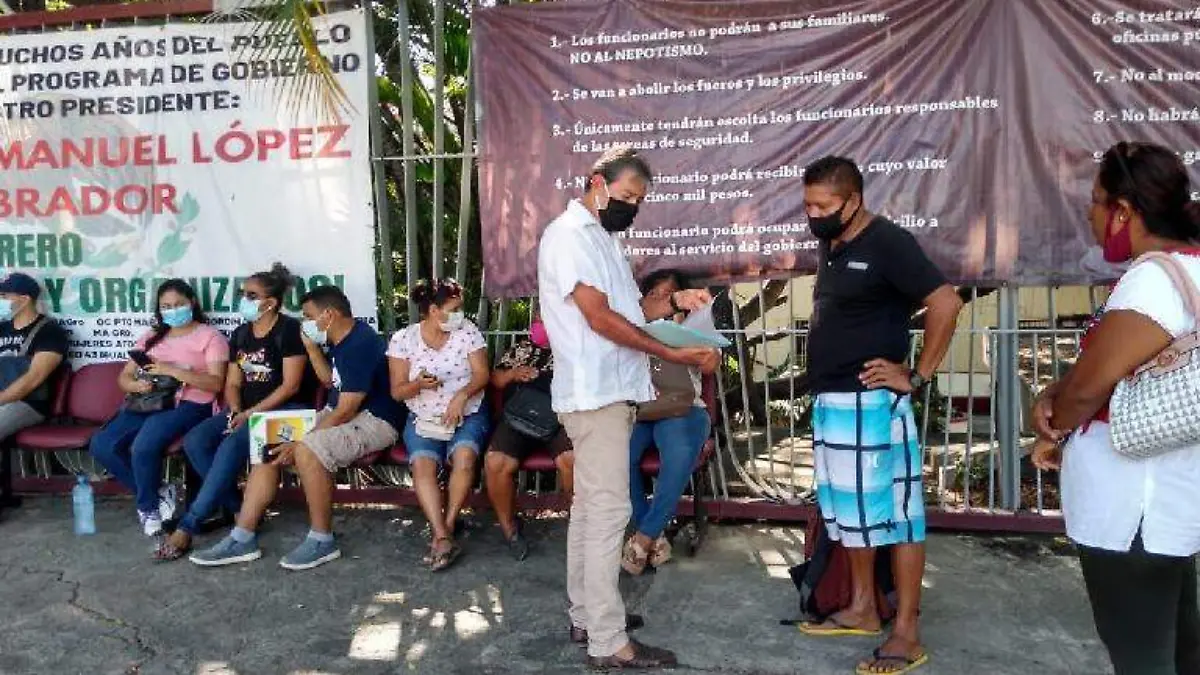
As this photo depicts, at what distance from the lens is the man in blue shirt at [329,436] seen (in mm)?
4770

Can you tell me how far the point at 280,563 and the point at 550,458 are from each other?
1.32m

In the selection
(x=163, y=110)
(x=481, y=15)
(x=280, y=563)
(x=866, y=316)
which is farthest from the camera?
(x=163, y=110)

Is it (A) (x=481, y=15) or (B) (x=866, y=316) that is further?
(A) (x=481, y=15)

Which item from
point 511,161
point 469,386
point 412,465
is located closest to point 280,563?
point 412,465

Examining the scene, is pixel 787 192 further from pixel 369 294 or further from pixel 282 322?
pixel 282 322

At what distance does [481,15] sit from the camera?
5109 mm

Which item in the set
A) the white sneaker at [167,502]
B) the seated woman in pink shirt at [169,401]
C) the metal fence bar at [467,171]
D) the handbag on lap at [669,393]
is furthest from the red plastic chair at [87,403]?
the handbag on lap at [669,393]

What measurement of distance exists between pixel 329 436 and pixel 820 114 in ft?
8.95

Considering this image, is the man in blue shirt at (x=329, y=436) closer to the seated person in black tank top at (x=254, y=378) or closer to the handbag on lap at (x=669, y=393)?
the seated person in black tank top at (x=254, y=378)

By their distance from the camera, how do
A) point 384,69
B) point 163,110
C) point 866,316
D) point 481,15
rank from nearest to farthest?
point 866,316, point 481,15, point 163,110, point 384,69

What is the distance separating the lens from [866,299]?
334 centimetres

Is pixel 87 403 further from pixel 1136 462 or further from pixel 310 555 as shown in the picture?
pixel 1136 462

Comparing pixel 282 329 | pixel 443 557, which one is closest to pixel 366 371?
pixel 282 329

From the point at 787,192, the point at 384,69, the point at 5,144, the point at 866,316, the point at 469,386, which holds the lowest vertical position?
the point at 469,386
